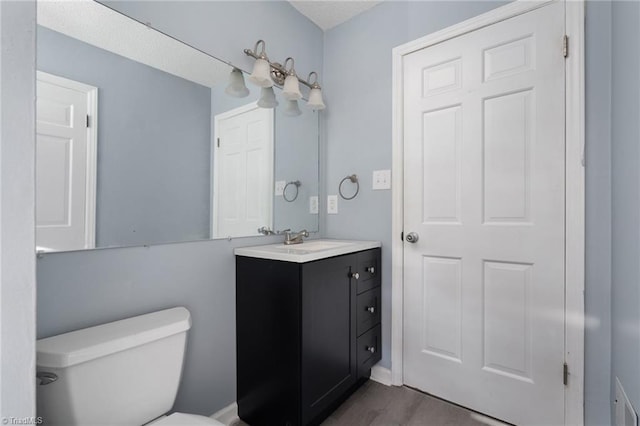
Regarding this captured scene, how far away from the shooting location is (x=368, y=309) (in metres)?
1.73

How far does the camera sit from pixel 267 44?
69.0 inches

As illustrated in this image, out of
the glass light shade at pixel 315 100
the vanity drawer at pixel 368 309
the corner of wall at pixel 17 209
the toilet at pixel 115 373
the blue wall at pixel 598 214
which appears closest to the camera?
the corner of wall at pixel 17 209

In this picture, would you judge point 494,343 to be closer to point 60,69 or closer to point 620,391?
point 620,391

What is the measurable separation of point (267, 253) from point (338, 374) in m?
0.74

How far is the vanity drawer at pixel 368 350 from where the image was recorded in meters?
1.67

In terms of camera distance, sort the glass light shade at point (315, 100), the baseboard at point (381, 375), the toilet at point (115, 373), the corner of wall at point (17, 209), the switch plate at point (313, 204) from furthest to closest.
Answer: the switch plate at point (313, 204)
the glass light shade at point (315, 100)
the baseboard at point (381, 375)
the toilet at point (115, 373)
the corner of wall at point (17, 209)

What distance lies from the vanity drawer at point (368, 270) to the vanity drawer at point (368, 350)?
278 millimetres

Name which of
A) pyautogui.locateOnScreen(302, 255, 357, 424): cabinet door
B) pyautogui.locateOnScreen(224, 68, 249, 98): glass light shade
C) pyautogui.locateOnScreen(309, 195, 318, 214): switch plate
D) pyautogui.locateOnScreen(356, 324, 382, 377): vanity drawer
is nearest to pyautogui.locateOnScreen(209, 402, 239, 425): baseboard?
pyautogui.locateOnScreen(302, 255, 357, 424): cabinet door

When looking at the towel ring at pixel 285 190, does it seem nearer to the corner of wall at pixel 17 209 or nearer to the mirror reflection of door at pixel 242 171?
the mirror reflection of door at pixel 242 171

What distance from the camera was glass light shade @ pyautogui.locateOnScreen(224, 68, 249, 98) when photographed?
154 cm

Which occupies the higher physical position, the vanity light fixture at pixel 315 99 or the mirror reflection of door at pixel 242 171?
the vanity light fixture at pixel 315 99

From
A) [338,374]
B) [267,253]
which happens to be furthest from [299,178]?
[338,374]

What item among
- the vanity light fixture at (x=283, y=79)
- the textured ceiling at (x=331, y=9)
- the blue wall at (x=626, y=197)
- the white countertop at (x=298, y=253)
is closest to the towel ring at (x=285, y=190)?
the white countertop at (x=298, y=253)

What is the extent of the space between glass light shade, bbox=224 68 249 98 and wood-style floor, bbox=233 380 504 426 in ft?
5.57
